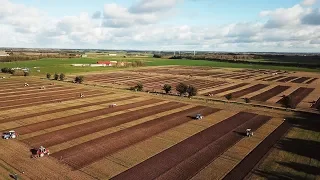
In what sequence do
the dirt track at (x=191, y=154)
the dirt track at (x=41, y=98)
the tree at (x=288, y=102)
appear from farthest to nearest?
the dirt track at (x=41, y=98)
the tree at (x=288, y=102)
the dirt track at (x=191, y=154)

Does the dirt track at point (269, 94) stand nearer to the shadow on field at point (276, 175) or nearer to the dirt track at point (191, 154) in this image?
the dirt track at point (191, 154)

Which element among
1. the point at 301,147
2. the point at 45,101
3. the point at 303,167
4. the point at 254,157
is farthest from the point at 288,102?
the point at 45,101

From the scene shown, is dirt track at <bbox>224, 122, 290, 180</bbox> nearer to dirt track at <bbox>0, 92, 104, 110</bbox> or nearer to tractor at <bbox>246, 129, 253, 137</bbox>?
tractor at <bbox>246, 129, 253, 137</bbox>

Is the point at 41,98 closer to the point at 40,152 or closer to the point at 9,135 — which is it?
the point at 9,135

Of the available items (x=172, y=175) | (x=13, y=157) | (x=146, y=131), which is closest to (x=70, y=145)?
(x=13, y=157)

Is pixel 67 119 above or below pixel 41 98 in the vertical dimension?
below

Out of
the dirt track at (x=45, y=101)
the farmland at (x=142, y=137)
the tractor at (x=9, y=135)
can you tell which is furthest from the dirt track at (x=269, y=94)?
the tractor at (x=9, y=135)
